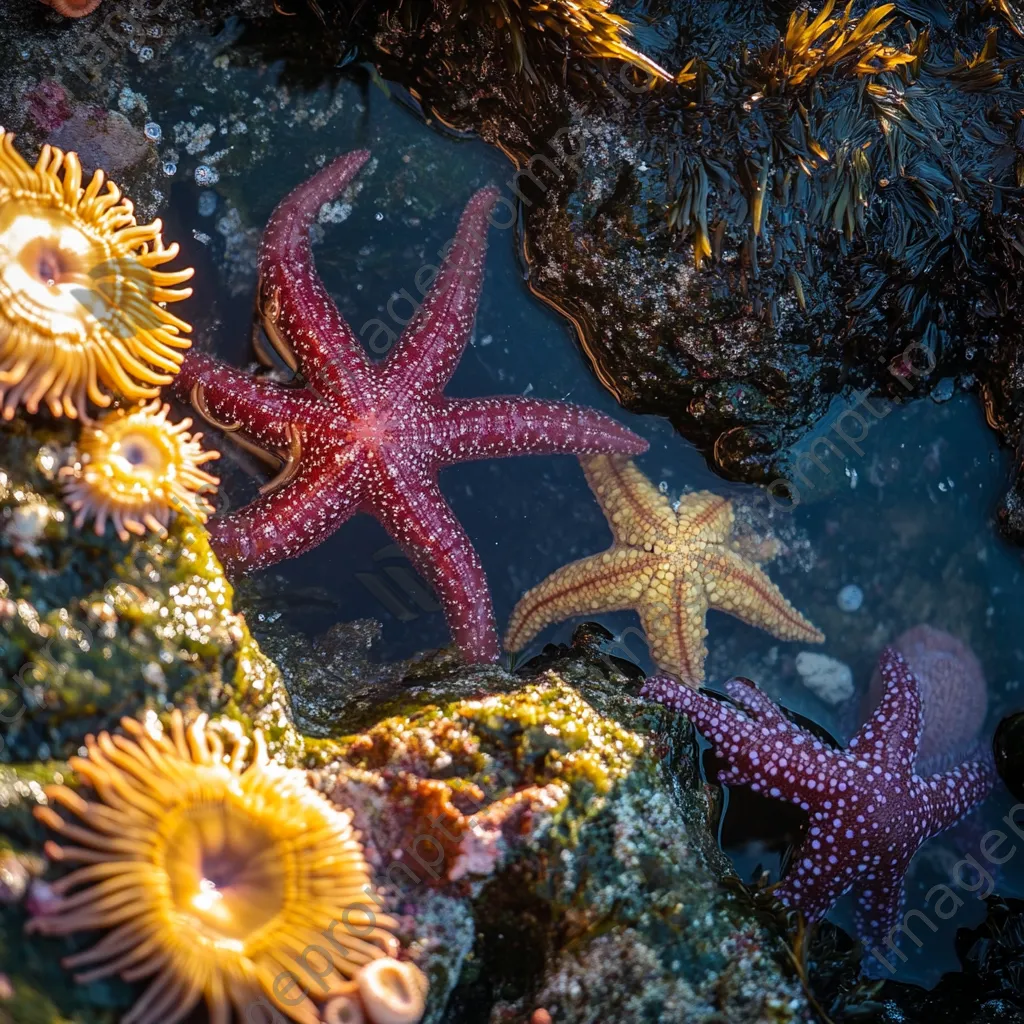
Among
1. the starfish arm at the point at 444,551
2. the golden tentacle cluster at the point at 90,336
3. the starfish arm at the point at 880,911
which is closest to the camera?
the golden tentacle cluster at the point at 90,336

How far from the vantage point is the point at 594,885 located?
3516mm

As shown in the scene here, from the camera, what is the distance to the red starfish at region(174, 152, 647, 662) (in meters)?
4.48

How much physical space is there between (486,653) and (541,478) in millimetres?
1180

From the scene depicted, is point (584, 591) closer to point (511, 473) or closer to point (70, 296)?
point (511, 473)

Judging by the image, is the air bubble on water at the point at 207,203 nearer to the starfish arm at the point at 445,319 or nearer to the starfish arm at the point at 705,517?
the starfish arm at the point at 445,319

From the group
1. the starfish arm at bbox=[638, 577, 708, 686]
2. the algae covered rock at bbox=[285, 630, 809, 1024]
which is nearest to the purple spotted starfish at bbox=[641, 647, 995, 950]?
the starfish arm at bbox=[638, 577, 708, 686]

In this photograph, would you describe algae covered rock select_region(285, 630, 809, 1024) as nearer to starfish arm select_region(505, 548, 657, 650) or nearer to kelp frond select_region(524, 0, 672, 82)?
starfish arm select_region(505, 548, 657, 650)

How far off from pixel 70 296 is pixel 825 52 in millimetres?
3646

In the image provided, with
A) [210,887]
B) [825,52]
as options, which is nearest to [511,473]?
[825,52]

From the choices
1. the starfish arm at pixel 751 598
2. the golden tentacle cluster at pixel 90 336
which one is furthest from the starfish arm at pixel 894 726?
the golden tentacle cluster at pixel 90 336

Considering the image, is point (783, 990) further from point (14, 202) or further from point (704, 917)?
point (14, 202)

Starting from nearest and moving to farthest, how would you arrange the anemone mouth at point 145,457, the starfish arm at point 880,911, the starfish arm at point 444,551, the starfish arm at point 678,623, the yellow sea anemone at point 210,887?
the yellow sea anemone at point 210,887 < the anemone mouth at point 145,457 < the starfish arm at point 444,551 < the starfish arm at point 880,911 < the starfish arm at point 678,623

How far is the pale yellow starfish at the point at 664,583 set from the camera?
4.84m

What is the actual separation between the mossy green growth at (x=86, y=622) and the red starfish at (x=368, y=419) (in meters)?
0.91
